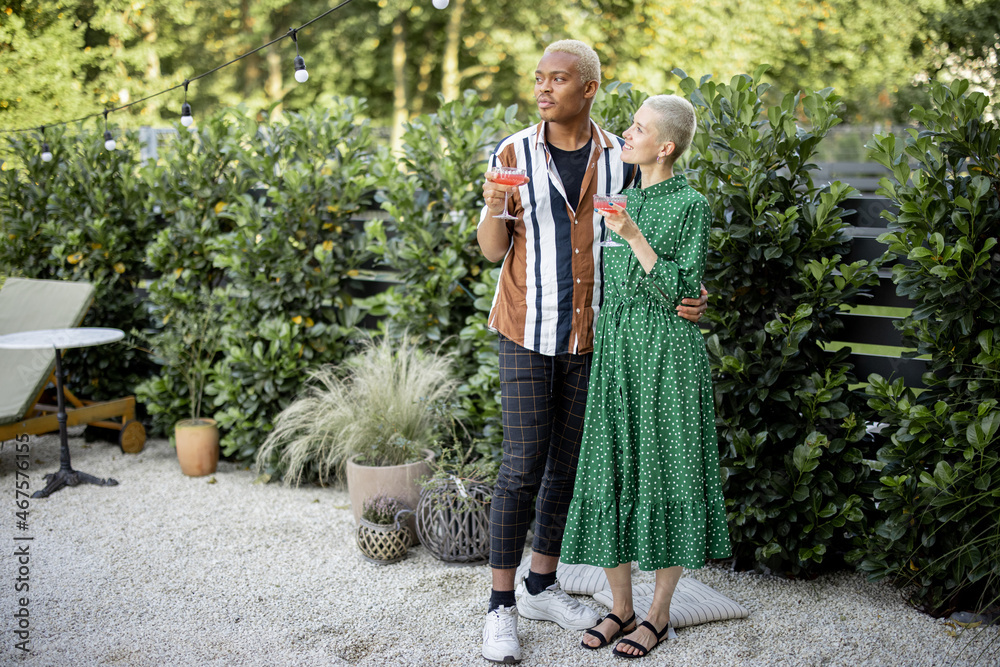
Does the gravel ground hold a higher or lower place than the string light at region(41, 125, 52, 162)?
lower

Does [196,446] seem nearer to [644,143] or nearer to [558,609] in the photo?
[558,609]

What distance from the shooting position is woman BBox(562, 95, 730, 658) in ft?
8.07

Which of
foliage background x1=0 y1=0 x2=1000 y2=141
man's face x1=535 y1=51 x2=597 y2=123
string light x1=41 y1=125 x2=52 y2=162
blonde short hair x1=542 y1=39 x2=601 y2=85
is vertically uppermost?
foliage background x1=0 y1=0 x2=1000 y2=141

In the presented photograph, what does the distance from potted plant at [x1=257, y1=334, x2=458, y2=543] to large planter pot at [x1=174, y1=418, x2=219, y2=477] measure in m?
0.43

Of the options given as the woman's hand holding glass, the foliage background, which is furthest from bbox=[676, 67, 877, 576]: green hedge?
the foliage background

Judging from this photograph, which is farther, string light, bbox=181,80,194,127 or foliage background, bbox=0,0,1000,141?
foliage background, bbox=0,0,1000,141

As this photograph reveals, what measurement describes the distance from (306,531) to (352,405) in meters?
0.69

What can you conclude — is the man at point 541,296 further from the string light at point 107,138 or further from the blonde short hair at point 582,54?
the string light at point 107,138

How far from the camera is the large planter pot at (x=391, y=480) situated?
12.2 ft

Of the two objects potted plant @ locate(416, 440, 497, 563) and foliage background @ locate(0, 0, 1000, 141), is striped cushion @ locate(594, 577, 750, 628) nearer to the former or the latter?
potted plant @ locate(416, 440, 497, 563)

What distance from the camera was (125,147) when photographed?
5.73 meters

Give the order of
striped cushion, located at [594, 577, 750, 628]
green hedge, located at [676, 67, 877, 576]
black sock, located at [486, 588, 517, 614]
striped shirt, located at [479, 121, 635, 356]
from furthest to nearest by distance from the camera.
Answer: green hedge, located at [676, 67, 877, 576]
striped cushion, located at [594, 577, 750, 628]
black sock, located at [486, 588, 517, 614]
striped shirt, located at [479, 121, 635, 356]

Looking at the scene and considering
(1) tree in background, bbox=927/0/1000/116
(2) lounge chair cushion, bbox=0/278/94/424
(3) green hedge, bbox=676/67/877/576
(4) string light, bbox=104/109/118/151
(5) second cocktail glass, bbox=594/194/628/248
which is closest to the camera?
(5) second cocktail glass, bbox=594/194/628/248

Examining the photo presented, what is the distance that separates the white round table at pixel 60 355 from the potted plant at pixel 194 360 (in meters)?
0.38
